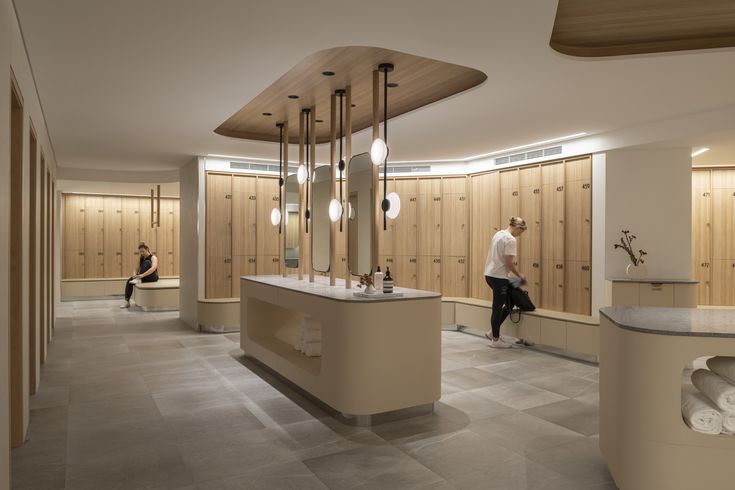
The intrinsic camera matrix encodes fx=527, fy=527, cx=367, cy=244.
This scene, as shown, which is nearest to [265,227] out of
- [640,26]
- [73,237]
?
[640,26]

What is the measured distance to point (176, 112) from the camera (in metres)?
5.95

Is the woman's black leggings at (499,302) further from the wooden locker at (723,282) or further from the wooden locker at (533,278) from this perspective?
the wooden locker at (723,282)

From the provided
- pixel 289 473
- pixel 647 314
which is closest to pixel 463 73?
pixel 647 314

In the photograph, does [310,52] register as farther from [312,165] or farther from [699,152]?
[699,152]

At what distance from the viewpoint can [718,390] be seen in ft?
9.08

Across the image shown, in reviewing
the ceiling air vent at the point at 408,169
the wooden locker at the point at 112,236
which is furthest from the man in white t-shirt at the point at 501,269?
the wooden locker at the point at 112,236

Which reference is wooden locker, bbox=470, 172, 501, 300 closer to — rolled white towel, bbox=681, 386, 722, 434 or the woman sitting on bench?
rolled white towel, bbox=681, 386, 722, 434

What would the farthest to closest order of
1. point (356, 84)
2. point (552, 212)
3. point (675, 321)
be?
point (552, 212) → point (356, 84) → point (675, 321)

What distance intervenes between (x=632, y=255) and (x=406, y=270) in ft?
12.8

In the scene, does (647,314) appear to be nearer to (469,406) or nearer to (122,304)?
(469,406)

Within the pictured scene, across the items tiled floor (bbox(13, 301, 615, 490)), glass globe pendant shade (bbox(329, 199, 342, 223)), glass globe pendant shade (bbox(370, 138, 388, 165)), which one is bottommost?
tiled floor (bbox(13, 301, 615, 490))

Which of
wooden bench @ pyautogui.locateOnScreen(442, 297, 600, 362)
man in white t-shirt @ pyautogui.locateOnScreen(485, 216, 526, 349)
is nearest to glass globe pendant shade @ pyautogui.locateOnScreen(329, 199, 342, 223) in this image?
man in white t-shirt @ pyautogui.locateOnScreen(485, 216, 526, 349)

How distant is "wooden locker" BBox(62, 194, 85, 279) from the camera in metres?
14.0

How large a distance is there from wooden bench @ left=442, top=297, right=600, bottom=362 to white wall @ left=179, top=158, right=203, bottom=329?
4.32m
